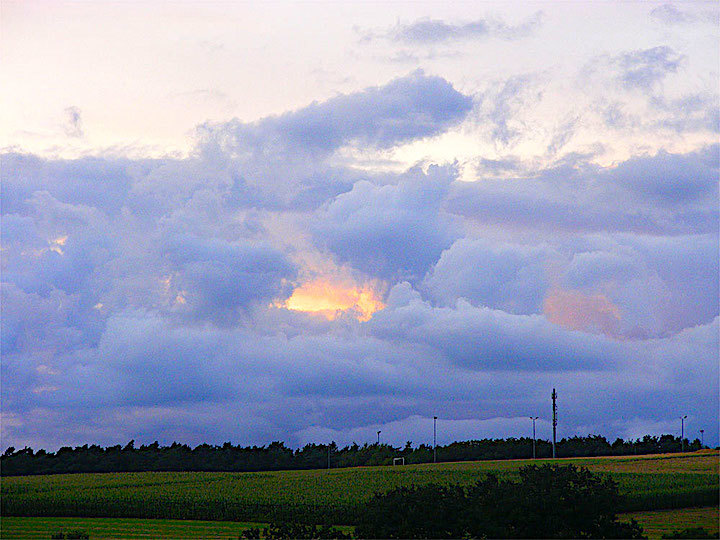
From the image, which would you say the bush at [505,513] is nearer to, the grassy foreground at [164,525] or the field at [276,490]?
the grassy foreground at [164,525]

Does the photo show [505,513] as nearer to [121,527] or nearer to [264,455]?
[121,527]

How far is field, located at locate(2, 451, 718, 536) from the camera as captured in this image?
279 feet

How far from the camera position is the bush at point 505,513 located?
3769cm

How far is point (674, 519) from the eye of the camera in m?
71.3

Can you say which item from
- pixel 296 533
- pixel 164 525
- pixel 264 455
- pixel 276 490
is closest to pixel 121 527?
pixel 164 525

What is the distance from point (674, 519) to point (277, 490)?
54.8m

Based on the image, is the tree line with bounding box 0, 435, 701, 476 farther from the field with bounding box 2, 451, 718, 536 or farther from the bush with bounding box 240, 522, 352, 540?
the bush with bounding box 240, 522, 352, 540

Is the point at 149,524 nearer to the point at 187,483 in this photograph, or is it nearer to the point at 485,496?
the point at 187,483

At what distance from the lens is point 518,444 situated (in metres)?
178

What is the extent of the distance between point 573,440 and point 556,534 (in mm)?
165686

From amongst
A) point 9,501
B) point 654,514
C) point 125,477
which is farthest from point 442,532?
point 125,477

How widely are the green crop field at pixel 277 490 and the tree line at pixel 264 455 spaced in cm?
2332

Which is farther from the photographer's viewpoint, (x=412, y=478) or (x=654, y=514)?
(x=412, y=478)

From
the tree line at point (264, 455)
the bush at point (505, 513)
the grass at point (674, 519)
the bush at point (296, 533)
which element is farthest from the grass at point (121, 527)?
the tree line at point (264, 455)
